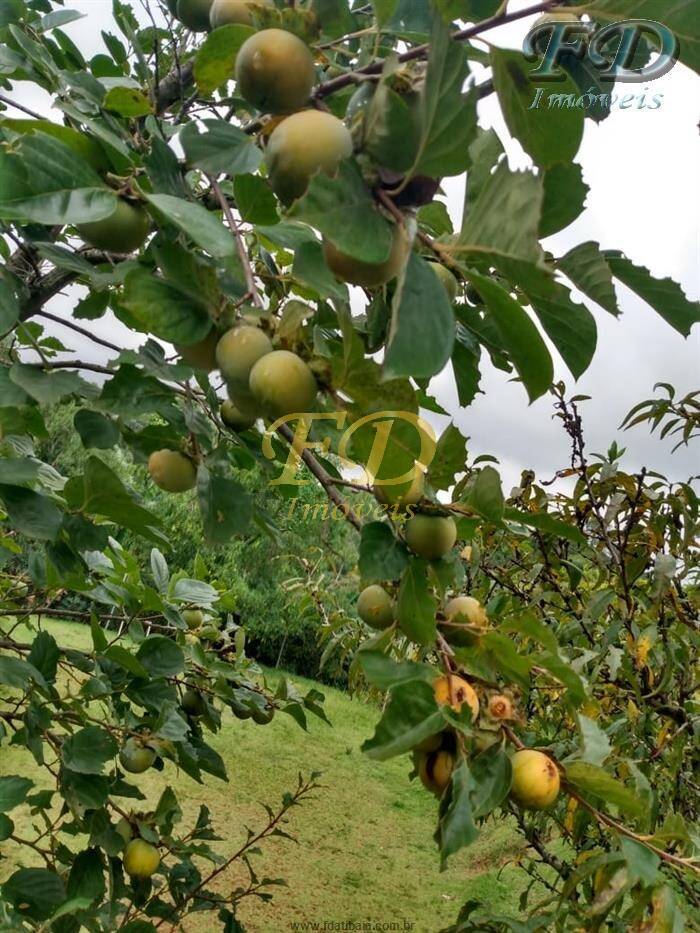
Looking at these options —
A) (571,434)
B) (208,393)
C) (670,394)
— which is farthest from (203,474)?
(571,434)

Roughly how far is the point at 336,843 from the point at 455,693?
390 centimetres

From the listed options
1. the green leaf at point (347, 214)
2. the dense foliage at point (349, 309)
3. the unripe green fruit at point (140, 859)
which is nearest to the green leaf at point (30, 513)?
the dense foliage at point (349, 309)

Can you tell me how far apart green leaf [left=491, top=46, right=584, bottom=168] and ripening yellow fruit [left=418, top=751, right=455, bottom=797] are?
0.42 meters

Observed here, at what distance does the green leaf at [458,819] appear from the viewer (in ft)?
1.55

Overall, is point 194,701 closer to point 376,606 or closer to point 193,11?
point 376,606

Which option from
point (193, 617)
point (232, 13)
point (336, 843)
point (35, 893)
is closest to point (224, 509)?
point (232, 13)

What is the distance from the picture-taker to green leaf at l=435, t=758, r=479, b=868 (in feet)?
1.55

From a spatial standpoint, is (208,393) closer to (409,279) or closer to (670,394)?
(409,279)

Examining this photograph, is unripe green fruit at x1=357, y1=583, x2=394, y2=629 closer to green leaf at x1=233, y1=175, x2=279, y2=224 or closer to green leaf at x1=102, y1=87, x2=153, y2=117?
green leaf at x1=233, y1=175, x2=279, y2=224

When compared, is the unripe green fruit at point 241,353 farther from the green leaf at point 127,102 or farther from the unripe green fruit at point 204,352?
the green leaf at point 127,102

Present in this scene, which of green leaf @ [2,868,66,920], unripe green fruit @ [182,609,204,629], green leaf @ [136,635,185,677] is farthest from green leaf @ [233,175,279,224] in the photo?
unripe green fruit @ [182,609,204,629]

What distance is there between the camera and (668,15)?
15.3 inches

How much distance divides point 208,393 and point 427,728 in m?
0.41

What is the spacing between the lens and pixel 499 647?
0.57m
